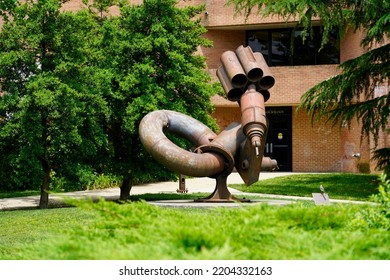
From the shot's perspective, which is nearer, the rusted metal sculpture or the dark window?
the rusted metal sculpture

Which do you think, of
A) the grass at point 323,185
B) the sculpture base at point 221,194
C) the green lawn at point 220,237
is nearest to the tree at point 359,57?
the grass at point 323,185

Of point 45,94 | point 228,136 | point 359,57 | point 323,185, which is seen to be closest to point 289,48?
point 323,185

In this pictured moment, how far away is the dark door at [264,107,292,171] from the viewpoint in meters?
33.4

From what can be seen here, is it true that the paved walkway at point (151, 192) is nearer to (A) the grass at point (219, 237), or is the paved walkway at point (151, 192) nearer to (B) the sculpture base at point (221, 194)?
(B) the sculpture base at point (221, 194)

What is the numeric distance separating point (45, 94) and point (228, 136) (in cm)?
456

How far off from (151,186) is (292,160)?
10.1 metres

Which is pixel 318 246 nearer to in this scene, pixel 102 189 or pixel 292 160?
pixel 102 189

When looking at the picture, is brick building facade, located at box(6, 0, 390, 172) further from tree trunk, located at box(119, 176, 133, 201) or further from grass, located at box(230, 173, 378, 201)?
tree trunk, located at box(119, 176, 133, 201)

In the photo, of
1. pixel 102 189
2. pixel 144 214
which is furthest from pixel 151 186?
pixel 144 214

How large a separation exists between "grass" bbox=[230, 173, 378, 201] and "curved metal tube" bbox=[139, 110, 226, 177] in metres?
5.90

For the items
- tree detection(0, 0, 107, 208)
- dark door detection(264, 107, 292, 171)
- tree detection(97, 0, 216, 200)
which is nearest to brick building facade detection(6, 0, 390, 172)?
dark door detection(264, 107, 292, 171)

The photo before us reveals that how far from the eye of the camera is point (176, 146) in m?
12.0

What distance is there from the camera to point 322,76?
31.0 metres

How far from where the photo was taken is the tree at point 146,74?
17.0 meters
